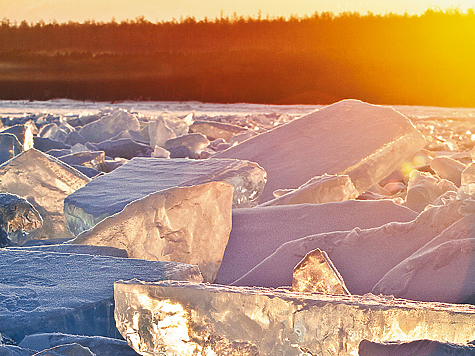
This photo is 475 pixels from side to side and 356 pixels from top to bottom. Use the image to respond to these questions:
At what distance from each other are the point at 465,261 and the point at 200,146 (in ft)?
10.9

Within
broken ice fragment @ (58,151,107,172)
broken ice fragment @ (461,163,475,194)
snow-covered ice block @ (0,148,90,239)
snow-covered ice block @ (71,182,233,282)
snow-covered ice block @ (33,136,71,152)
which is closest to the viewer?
broken ice fragment @ (461,163,475,194)

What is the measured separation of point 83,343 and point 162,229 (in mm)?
601

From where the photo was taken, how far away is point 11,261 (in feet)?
4.29

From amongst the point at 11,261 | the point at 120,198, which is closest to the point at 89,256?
the point at 11,261

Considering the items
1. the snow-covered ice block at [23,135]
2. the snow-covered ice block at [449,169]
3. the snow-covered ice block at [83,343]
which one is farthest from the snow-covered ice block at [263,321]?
the snow-covered ice block at [23,135]

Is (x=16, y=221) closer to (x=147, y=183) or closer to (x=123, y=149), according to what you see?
(x=147, y=183)

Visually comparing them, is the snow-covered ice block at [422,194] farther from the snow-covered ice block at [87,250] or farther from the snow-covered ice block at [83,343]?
the snow-covered ice block at [83,343]

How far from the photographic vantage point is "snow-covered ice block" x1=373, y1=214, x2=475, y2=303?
3.76 feet

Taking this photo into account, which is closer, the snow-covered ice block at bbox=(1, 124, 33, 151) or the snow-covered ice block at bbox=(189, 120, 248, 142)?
the snow-covered ice block at bbox=(1, 124, 33, 151)

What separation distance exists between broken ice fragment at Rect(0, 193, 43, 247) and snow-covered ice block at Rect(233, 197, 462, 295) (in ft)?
2.60

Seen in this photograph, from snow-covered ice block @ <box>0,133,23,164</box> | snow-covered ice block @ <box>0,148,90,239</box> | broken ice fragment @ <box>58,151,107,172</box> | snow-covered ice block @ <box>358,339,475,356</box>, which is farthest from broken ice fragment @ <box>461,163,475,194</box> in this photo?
snow-covered ice block @ <box>0,133,23,164</box>

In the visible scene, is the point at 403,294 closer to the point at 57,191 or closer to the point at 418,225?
the point at 418,225

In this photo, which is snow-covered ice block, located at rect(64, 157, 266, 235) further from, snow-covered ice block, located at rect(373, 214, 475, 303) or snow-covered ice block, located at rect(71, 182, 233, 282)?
snow-covered ice block, located at rect(373, 214, 475, 303)

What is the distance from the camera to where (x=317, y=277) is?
108cm
